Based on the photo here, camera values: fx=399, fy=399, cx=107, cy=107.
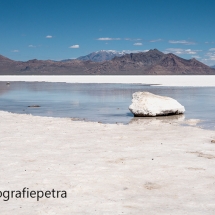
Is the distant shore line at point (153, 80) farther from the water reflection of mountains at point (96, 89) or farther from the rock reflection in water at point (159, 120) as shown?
the rock reflection in water at point (159, 120)

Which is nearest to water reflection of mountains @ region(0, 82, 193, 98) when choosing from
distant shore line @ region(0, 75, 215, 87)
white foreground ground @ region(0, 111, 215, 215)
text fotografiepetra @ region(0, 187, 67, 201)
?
distant shore line @ region(0, 75, 215, 87)

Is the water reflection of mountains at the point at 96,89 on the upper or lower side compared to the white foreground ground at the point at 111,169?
upper

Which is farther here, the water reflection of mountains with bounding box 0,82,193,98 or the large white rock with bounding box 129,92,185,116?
the water reflection of mountains with bounding box 0,82,193,98

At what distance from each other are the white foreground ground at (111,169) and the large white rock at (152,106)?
135 inches

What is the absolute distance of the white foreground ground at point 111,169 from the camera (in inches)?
196

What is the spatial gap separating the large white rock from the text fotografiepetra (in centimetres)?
934

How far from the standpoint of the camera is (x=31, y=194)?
17.6ft

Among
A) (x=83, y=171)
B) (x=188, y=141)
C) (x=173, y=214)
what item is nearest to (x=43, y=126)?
(x=188, y=141)

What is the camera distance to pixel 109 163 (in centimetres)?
713

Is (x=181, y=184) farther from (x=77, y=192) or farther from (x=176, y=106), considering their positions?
(x=176, y=106)

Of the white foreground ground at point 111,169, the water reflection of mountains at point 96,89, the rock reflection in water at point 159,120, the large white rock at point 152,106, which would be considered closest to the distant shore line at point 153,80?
the water reflection of mountains at point 96,89

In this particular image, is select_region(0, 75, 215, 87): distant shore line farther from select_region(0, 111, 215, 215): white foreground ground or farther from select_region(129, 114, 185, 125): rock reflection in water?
select_region(0, 111, 215, 215): white foreground ground

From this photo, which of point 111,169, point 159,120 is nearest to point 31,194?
point 111,169

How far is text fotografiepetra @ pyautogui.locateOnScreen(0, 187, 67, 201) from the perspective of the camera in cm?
528
